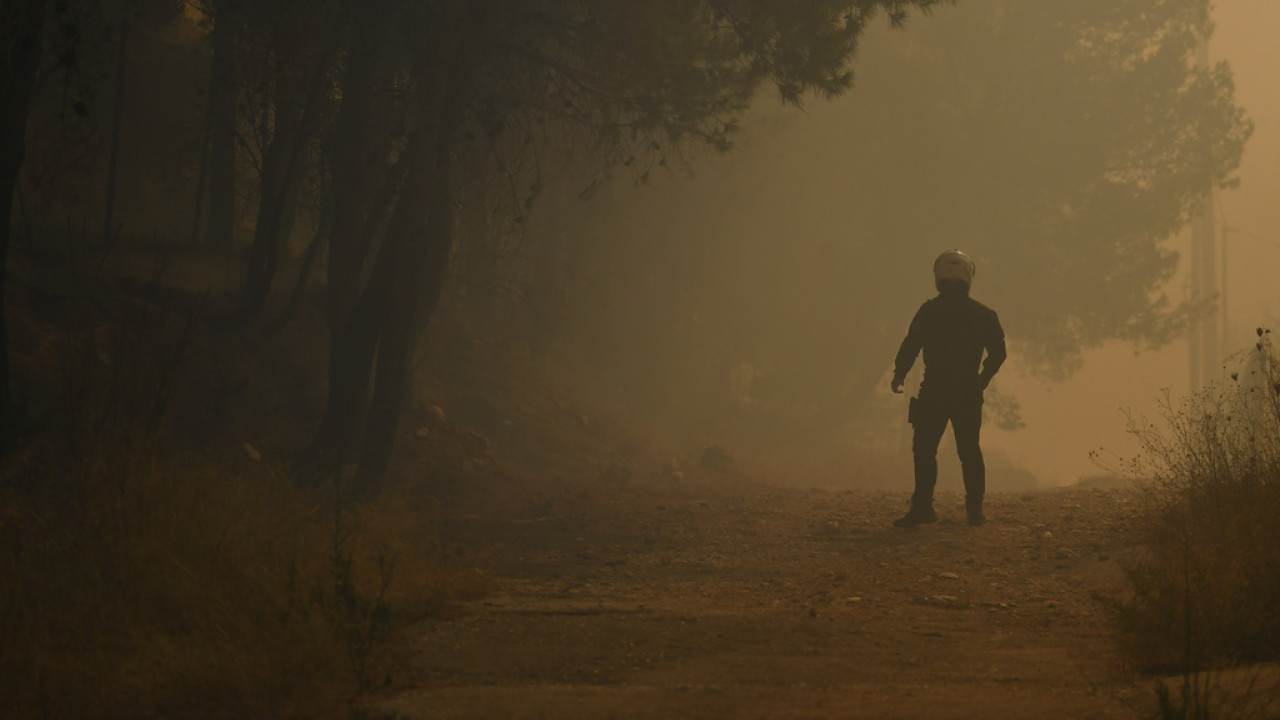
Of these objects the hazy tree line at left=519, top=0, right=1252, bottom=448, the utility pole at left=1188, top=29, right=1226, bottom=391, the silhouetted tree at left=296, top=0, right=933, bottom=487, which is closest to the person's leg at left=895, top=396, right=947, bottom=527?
the silhouetted tree at left=296, top=0, right=933, bottom=487

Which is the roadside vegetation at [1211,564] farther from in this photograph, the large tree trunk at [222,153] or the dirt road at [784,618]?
the large tree trunk at [222,153]

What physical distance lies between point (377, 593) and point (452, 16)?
6441 mm

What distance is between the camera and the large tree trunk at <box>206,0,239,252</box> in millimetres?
12984

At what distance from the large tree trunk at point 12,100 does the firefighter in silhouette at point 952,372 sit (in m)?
6.21

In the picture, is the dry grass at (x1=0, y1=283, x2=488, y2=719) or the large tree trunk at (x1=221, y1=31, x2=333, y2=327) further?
the large tree trunk at (x1=221, y1=31, x2=333, y2=327)

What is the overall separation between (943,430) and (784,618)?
357 cm

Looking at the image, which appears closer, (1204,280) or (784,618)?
(784,618)

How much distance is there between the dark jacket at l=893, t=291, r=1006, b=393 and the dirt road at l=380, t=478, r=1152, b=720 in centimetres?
121

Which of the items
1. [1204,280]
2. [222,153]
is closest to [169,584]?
[222,153]

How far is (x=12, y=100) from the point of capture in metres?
5.94

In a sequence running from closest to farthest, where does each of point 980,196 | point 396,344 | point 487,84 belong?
point 396,344 → point 487,84 → point 980,196

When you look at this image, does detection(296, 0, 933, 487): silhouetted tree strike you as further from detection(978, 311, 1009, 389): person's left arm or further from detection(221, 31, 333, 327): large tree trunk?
detection(978, 311, 1009, 389): person's left arm

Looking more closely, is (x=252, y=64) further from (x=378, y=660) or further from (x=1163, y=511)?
(x=1163, y=511)

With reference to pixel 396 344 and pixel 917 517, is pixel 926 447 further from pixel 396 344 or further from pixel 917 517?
pixel 396 344
